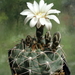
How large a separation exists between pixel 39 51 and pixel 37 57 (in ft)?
0.09

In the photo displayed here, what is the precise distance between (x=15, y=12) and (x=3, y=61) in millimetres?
373

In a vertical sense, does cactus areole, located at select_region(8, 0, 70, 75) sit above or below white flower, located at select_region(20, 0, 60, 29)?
below

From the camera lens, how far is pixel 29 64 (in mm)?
937

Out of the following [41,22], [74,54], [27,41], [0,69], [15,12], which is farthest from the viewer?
[15,12]

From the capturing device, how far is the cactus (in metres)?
0.94

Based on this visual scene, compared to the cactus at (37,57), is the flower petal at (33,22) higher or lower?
higher

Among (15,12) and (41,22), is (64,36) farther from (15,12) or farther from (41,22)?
(41,22)

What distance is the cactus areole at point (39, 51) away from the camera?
0.93 meters

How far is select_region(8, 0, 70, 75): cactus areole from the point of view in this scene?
934mm

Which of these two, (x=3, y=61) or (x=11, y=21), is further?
(x=11, y=21)

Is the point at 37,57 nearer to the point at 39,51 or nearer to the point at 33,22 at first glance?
the point at 39,51

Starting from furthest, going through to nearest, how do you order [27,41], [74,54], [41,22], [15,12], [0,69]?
[15,12]
[74,54]
[0,69]
[27,41]
[41,22]

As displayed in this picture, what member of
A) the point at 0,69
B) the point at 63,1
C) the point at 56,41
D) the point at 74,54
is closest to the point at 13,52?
the point at 56,41

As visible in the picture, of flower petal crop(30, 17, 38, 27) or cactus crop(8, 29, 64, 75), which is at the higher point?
flower petal crop(30, 17, 38, 27)
